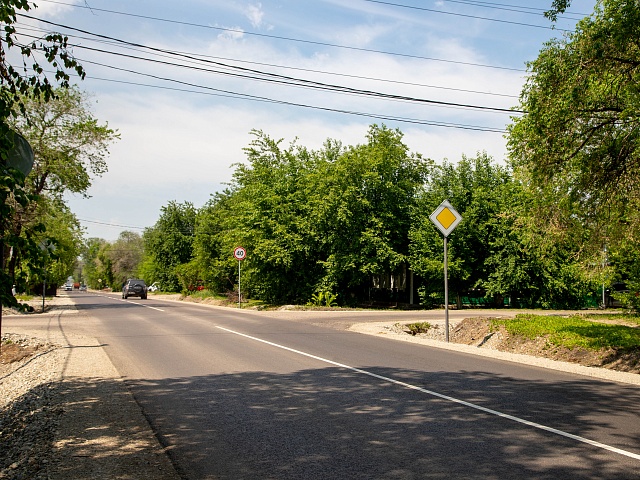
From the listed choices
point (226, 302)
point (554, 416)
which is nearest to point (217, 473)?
point (554, 416)

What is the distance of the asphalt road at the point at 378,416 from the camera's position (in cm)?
477

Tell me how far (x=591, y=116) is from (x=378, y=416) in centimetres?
933

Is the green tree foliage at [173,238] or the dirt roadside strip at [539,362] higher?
the green tree foliage at [173,238]

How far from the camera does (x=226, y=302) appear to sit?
124 feet

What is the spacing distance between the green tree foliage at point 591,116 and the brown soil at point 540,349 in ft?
11.4

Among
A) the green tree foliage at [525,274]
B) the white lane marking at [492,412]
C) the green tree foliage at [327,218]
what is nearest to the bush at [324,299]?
the green tree foliage at [327,218]

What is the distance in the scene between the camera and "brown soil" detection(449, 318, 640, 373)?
11.4 m

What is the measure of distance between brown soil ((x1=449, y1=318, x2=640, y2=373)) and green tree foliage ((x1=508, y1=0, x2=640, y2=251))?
11.4 feet

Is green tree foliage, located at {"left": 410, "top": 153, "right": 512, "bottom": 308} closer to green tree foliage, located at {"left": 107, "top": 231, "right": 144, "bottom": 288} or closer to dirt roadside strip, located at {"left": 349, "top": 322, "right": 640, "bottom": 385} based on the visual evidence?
dirt roadside strip, located at {"left": 349, "top": 322, "right": 640, "bottom": 385}

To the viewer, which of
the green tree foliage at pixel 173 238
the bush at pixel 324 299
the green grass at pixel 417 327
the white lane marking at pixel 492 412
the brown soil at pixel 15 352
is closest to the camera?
the white lane marking at pixel 492 412

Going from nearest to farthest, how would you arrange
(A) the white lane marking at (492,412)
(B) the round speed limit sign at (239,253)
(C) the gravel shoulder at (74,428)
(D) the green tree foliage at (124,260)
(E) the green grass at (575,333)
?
(C) the gravel shoulder at (74,428) < (A) the white lane marking at (492,412) < (E) the green grass at (575,333) < (B) the round speed limit sign at (239,253) < (D) the green tree foliage at (124,260)

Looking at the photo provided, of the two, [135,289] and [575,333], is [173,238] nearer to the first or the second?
[135,289]

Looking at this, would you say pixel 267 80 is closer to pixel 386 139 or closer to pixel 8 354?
pixel 8 354

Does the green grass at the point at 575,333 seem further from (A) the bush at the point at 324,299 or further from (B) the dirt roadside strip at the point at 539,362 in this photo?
(A) the bush at the point at 324,299
